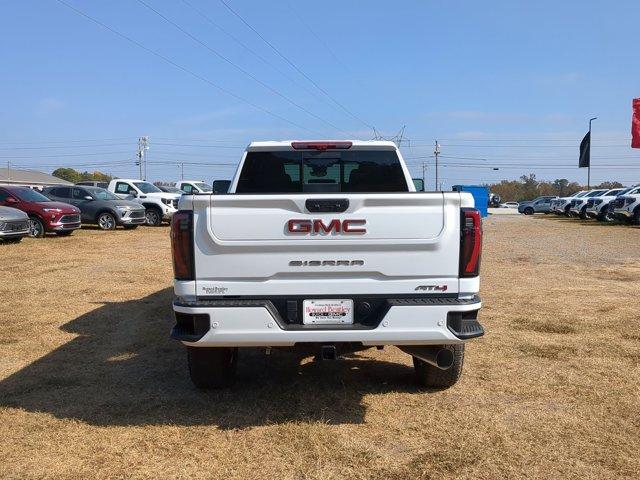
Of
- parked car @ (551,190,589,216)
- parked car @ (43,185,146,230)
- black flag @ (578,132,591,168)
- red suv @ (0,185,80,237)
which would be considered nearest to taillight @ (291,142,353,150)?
red suv @ (0,185,80,237)

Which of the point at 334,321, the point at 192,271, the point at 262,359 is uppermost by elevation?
the point at 192,271

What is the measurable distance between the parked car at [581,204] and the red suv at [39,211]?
1086 inches

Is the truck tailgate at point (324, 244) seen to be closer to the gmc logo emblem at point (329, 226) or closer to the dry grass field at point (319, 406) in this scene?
the gmc logo emblem at point (329, 226)

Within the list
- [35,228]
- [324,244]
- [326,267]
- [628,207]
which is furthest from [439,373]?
[628,207]

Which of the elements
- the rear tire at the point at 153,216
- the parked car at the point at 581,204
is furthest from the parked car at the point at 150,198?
the parked car at the point at 581,204

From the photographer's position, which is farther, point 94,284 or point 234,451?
point 94,284

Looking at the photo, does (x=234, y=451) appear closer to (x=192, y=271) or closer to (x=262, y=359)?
(x=192, y=271)

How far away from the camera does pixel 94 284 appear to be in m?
9.99

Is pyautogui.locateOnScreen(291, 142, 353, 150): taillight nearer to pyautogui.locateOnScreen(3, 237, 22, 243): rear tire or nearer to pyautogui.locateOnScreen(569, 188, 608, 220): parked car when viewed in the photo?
pyautogui.locateOnScreen(3, 237, 22, 243): rear tire

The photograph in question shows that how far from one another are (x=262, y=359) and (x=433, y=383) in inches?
71.7

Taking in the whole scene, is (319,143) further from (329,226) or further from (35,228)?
(35,228)

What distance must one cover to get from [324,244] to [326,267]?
16 cm

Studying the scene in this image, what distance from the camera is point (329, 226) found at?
156 inches

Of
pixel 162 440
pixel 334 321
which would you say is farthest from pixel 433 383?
pixel 162 440
